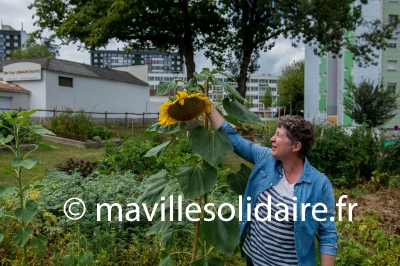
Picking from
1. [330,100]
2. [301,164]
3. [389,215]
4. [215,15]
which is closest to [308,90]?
[330,100]

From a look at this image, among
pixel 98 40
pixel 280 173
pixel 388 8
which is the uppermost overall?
pixel 388 8

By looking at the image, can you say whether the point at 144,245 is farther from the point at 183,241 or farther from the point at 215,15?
the point at 215,15

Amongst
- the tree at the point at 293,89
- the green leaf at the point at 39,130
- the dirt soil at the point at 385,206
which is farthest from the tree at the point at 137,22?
the tree at the point at 293,89

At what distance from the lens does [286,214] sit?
187cm

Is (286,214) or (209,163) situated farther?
(286,214)

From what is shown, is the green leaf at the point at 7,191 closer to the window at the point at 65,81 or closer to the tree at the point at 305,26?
the tree at the point at 305,26

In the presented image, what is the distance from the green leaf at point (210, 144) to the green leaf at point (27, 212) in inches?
41.6

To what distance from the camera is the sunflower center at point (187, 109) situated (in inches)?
63.1

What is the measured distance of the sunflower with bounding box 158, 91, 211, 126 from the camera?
1.58 meters

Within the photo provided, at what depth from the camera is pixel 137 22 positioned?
15.7 metres

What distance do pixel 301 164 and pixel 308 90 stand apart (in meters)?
47.1

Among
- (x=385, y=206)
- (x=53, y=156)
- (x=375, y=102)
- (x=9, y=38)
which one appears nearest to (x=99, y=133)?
(x=53, y=156)

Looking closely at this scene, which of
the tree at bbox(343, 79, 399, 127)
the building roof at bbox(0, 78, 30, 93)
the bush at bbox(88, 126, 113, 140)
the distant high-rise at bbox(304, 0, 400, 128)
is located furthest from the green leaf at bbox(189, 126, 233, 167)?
the distant high-rise at bbox(304, 0, 400, 128)

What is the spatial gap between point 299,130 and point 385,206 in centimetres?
412
